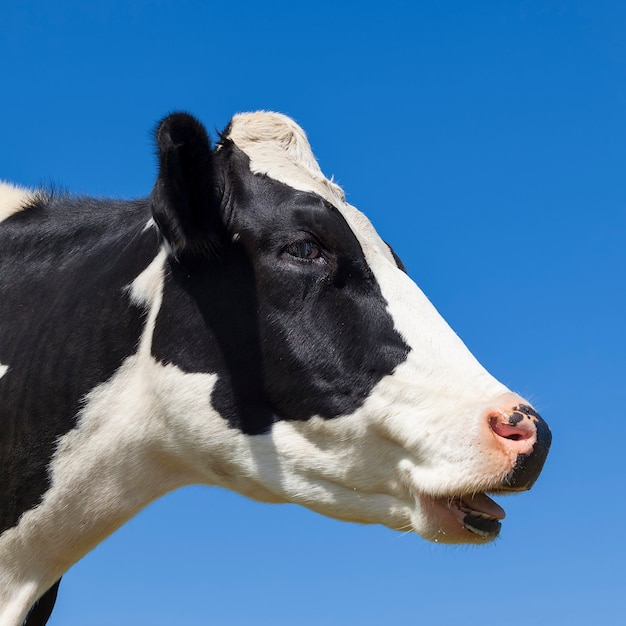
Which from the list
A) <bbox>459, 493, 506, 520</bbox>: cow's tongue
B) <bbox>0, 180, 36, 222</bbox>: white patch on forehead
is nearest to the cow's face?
<bbox>459, 493, 506, 520</bbox>: cow's tongue

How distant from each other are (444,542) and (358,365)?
34.5 inches

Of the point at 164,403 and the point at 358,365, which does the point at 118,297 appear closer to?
the point at 164,403

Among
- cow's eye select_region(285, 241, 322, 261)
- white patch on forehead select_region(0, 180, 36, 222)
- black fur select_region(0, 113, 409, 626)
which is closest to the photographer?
black fur select_region(0, 113, 409, 626)

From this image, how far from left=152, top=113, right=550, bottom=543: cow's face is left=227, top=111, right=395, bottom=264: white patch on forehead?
1.1 inches

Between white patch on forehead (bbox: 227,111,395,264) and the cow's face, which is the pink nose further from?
white patch on forehead (bbox: 227,111,395,264)

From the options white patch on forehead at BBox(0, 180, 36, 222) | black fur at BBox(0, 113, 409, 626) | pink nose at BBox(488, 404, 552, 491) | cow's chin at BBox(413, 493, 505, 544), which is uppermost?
white patch on forehead at BBox(0, 180, 36, 222)

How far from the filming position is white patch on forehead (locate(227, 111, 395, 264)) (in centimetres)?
554

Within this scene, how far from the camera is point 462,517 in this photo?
4824 millimetres

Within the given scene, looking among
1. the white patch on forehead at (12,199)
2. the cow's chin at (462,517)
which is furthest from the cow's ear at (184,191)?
the cow's chin at (462,517)

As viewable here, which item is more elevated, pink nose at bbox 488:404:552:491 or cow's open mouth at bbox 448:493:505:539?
pink nose at bbox 488:404:552:491

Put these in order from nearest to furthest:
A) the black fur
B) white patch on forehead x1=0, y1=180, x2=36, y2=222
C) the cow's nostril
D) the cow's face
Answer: the cow's nostril
the cow's face
the black fur
white patch on forehead x1=0, y1=180, x2=36, y2=222

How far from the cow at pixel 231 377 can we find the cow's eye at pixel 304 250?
11 mm

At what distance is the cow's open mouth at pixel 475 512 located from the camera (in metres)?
4.82

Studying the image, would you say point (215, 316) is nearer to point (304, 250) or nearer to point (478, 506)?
point (304, 250)
